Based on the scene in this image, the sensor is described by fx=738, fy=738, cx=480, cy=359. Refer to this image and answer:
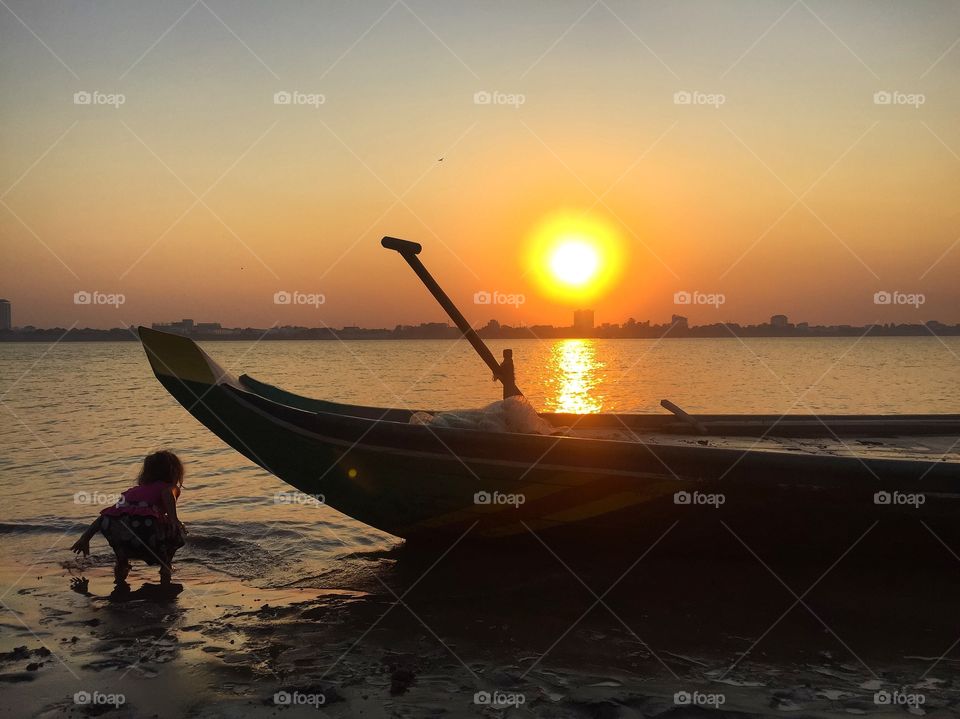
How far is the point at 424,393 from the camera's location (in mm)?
36094

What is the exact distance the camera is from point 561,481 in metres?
Result: 6.16

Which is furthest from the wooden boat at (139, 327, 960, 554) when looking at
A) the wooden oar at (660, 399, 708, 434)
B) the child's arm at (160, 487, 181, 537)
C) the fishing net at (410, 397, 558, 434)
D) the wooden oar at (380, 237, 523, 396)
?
the wooden oar at (660, 399, 708, 434)

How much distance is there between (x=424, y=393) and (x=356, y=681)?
1255 inches

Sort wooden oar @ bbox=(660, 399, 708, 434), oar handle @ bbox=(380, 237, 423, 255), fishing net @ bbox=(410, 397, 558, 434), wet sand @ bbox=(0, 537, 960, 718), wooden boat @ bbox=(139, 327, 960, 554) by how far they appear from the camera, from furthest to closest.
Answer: wooden oar @ bbox=(660, 399, 708, 434) → oar handle @ bbox=(380, 237, 423, 255) → fishing net @ bbox=(410, 397, 558, 434) → wooden boat @ bbox=(139, 327, 960, 554) → wet sand @ bbox=(0, 537, 960, 718)

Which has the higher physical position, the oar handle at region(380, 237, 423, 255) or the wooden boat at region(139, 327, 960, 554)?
the oar handle at region(380, 237, 423, 255)

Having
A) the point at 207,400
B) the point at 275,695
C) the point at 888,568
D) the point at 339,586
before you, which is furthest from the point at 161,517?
the point at 888,568

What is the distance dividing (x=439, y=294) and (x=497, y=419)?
5.96 feet

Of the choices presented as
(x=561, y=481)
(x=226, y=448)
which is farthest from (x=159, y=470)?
(x=226, y=448)

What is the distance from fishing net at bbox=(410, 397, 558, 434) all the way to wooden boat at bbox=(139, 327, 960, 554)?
340 mm

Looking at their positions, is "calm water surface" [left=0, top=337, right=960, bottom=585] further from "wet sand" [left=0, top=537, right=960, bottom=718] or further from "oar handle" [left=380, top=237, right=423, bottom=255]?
"oar handle" [left=380, top=237, right=423, bottom=255]

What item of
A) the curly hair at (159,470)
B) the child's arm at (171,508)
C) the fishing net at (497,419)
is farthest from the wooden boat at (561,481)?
the child's arm at (171,508)

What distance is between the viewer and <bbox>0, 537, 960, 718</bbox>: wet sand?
13.3 ft

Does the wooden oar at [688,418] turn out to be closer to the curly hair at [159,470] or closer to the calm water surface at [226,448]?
the calm water surface at [226,448]

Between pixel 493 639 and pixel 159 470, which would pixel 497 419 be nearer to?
pixel 493 639
